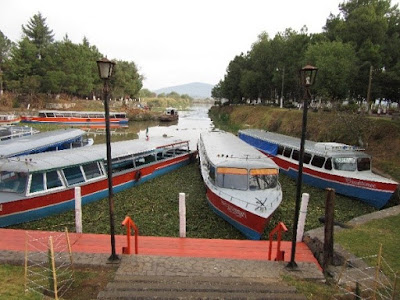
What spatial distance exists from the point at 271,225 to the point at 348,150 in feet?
27.3

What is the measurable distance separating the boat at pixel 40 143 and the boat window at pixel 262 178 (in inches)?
534

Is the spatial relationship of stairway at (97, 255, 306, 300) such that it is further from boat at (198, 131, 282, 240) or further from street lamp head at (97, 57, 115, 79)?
street lamp head at (97, 57, 115, 79)

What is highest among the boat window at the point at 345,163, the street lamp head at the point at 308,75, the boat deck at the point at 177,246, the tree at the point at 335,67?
the tree at the point at 335,67

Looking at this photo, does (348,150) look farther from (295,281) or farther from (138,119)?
(138,119)

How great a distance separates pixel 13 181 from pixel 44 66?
6601 centimetres

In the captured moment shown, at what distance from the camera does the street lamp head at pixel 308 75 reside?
7.51 m

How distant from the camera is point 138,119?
73.0 metres

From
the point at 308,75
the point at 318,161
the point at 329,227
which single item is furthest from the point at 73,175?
the point at 318,161

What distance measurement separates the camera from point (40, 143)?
21531 mm

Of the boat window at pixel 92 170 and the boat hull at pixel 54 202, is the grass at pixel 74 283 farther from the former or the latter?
the boat window at pixel 92 170

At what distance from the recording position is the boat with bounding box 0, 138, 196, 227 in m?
12.7

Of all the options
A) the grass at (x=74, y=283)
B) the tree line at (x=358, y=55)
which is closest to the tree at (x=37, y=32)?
the tree line at (x=358, y=55)

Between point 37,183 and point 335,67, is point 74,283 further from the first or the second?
point 335,67

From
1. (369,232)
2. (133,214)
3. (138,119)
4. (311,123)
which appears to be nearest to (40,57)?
(138,119)
